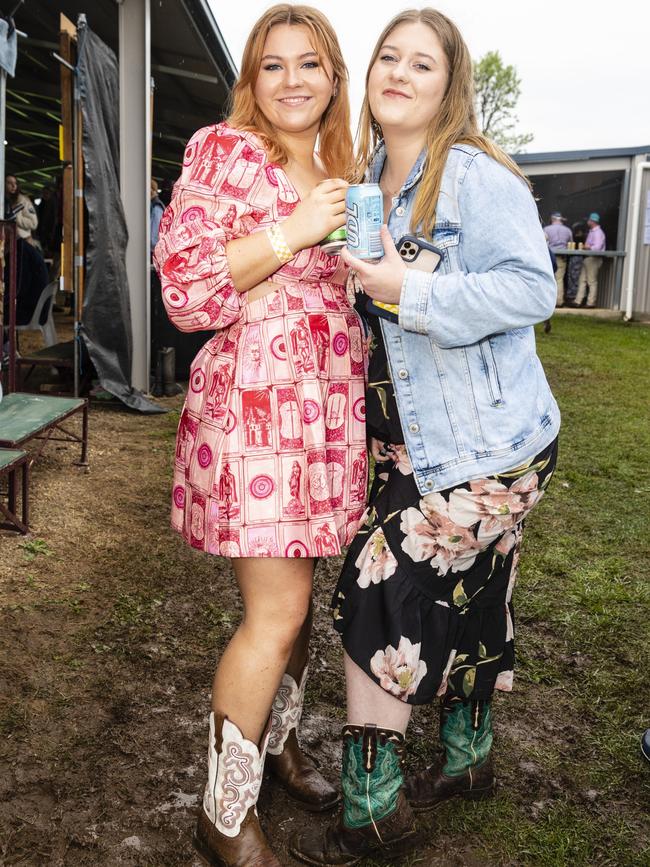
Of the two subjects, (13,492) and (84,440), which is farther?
(84,440)

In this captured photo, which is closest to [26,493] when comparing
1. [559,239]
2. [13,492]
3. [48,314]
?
[13,492]

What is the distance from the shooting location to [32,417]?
4.68m

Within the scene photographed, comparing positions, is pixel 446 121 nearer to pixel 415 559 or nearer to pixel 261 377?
pixel 261 377

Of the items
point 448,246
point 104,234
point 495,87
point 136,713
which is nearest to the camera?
point 448,246

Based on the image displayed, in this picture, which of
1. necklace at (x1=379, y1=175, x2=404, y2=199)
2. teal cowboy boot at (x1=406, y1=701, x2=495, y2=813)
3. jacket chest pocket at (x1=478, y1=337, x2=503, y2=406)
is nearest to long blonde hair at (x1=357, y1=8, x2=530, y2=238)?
necklace at (x1=379, y1=175, x2=404, y2=199)

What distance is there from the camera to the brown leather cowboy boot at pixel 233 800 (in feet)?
6.49

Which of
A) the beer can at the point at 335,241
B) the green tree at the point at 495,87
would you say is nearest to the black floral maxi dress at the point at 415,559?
the beer can at the point at 335,241

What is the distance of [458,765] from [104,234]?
5661mm

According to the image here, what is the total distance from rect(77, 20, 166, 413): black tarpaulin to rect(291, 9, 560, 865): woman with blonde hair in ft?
17.1

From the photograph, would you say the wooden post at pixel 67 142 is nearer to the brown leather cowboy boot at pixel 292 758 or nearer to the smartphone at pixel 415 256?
the brown leather cowboy boot at pixel 292 758

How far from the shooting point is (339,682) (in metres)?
3.13

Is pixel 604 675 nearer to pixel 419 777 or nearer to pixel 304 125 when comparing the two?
pixel 419 777

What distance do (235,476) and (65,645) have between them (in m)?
1.66

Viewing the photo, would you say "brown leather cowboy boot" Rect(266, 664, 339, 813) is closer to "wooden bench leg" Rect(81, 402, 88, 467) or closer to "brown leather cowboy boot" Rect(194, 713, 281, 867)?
"brown leather cowboy boot" Rect(194, 713, 281, 867)
